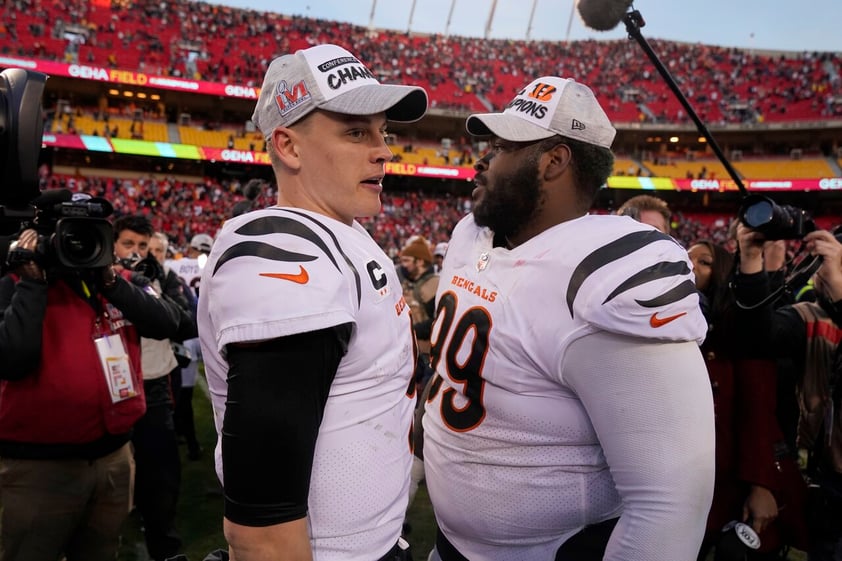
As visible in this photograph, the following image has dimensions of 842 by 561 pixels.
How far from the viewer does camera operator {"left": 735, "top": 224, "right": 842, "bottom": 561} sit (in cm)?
202

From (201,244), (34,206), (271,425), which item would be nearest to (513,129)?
(271,425)

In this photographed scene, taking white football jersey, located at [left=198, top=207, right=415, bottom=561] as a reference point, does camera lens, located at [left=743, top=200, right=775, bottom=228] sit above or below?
above

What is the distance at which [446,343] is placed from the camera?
175 cm

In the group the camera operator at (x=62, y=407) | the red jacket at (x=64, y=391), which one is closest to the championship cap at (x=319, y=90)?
the camera operator at (x=62, y=407)

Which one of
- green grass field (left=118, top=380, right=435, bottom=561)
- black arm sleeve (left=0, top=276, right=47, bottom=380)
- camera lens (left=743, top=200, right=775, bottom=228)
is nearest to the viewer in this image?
camera lens (left=743, top=200, right=775, bottom=228)

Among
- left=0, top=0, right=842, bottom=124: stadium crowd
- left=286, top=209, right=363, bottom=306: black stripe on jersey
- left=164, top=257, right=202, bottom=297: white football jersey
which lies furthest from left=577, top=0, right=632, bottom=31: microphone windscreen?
left=0, top=0, right=842, bottom=124: stadium crowd

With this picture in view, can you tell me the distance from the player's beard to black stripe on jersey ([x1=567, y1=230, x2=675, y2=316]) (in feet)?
1.12

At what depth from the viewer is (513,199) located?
67.4 inches

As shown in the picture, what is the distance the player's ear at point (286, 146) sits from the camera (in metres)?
1.27

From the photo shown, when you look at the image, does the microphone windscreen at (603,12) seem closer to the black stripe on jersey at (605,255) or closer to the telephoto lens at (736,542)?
the black stripe on jersey at (605,255)

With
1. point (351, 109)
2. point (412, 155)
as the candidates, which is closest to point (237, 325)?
point (351, 109)

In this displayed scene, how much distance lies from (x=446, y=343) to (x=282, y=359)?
0.84 meters

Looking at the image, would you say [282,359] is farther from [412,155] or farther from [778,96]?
[778,96]

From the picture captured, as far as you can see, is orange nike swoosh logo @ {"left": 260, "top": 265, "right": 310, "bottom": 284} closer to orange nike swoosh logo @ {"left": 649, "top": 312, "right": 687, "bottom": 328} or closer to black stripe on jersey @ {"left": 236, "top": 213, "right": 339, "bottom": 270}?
black stripe on jersey @ {"left": 236, "top": 213, "right": 339, "bottom": 270}
